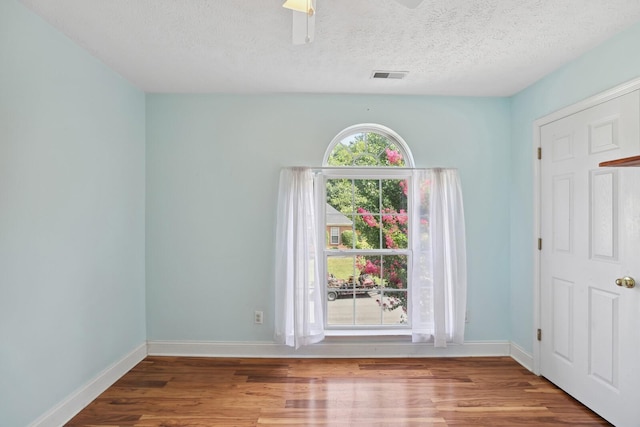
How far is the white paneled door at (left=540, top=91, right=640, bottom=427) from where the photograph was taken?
212 centimetres

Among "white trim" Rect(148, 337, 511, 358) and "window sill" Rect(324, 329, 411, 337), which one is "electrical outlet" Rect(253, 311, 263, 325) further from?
"window sill" Rect(324, 329, 411, 337)

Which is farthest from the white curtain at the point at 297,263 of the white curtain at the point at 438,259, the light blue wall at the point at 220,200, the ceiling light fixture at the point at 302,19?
the ceiling light fixture at the point at 302,19

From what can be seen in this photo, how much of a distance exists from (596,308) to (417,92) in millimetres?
2151

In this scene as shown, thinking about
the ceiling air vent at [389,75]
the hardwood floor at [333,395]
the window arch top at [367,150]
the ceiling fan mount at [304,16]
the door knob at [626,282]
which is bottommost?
the hardwood floor at [333,395]

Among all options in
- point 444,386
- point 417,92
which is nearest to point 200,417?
point 444,386

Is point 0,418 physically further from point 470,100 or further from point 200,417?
point 470,100

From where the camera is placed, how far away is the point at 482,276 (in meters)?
3.34

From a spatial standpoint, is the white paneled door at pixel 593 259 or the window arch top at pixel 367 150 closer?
the white paneled door at pixel 593 259

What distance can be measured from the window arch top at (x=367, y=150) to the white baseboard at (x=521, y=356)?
1.92 meters

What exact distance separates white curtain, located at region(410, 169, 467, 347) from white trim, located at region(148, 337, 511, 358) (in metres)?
0.18

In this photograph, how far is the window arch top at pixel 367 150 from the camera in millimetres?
3373

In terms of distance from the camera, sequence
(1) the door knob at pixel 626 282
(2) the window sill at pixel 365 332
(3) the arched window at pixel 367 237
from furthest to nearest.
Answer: (3) the arched window at pixel 367 237 → (2) the window sill at pixel 365 332 → (1) the door knob at pixel 626 282

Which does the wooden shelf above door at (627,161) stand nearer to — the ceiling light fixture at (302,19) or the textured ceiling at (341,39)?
the textured ceiling at (341,39)

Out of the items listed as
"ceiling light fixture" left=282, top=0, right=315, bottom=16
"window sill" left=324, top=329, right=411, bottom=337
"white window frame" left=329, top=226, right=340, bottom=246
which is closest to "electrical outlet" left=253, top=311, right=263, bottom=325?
"window sill" left=324, top=329, right=411, bottom=337
